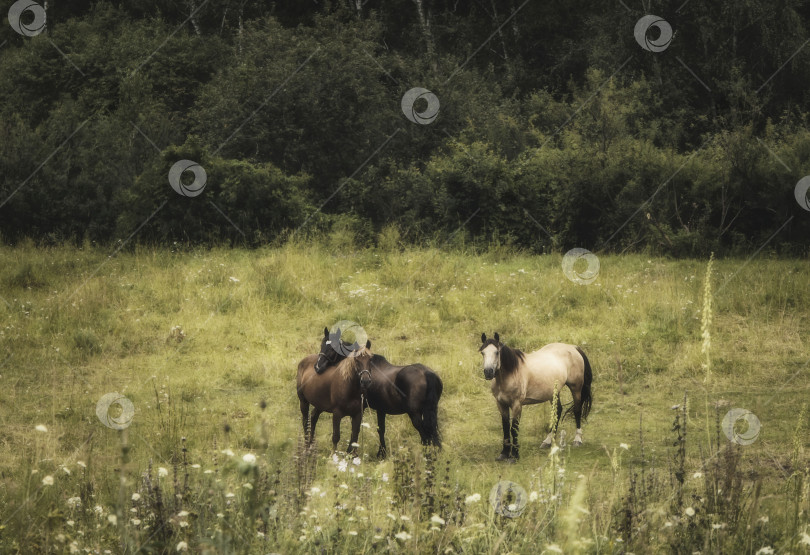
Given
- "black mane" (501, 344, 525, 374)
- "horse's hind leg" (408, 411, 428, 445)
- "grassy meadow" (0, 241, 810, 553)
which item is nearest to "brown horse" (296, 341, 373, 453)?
"grassy meadow" (0, 241, 810, 553)

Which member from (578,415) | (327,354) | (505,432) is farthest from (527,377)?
(327,354)

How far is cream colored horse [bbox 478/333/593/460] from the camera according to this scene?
8.29m

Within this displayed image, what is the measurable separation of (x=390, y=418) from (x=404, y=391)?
69.4 inches

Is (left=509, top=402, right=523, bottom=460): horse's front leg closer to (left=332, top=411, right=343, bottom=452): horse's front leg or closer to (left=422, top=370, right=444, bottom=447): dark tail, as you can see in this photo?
(left=422, top=370, right=444, bottom=447): dark tail

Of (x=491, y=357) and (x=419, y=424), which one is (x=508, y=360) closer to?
(x=491, y=357)

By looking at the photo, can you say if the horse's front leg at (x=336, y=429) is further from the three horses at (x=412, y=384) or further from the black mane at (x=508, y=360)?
the black mane at (x=508, y=360)

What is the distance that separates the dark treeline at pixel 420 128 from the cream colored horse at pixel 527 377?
28.6 feet

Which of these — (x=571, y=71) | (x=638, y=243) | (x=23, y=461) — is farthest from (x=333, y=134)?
(x=23, y=461)

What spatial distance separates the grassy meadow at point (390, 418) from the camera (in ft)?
15.4

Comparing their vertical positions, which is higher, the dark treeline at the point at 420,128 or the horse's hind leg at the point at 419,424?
the dark treeline at the point at 420,128

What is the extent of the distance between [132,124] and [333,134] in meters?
5.13

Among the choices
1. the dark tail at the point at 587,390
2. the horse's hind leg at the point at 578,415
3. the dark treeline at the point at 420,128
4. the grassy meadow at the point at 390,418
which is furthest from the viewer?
the dark treeline at the point at 420,128

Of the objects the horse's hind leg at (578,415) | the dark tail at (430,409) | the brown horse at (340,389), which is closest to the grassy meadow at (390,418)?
the horse's hind leg at (578,415)

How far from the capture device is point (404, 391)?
8.16 metres
